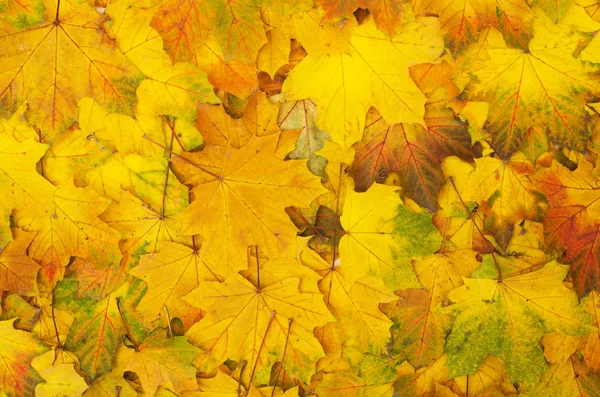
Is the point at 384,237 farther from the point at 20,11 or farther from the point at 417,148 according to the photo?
the point at 20,11

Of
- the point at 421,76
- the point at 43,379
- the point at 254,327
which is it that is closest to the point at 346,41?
the point at 421,76

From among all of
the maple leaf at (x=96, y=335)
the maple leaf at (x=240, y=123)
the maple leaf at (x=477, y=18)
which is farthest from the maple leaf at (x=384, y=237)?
the maple leaf at (x=96, y=335)

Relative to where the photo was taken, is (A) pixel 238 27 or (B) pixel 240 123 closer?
(A) pixel 238 27

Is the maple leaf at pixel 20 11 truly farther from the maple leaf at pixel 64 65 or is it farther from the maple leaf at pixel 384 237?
the maple leaf at pixel 384 237

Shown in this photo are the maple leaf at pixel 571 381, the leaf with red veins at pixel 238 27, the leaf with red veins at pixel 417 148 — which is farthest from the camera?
the maple leaf at pixel 571 381

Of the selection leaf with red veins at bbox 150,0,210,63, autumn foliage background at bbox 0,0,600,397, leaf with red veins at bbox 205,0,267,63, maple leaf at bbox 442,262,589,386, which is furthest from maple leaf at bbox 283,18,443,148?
maple leaf at bbox 442,262,589,386

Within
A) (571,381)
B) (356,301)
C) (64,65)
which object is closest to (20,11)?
(64,65)
